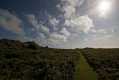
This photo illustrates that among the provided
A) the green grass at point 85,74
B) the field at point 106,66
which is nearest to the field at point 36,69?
the green grass at point 85,74

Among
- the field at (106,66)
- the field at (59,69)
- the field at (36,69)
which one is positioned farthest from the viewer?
the field at (106,66)

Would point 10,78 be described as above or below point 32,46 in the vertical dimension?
below

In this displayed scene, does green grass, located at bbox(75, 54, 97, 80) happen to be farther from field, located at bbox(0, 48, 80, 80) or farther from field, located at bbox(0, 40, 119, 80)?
field, located at bbox(0, 48, 80, 80)

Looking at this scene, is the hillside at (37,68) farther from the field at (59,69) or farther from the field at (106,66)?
the field at (106,66)

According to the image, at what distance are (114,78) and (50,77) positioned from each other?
6602 mm

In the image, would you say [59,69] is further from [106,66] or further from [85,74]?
[106,66]

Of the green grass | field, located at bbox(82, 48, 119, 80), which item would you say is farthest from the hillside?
field, located at bbox(82, 48, 119, 80)

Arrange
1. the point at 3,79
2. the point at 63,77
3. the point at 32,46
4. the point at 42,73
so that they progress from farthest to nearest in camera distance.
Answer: the point at 32,46 < the point at 42,73 < the point at 63,77 < the point at 3,79

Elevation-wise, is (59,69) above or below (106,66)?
below

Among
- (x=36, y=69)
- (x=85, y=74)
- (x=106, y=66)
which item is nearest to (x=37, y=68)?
(x=36, y=69)

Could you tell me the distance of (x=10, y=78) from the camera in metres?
15.0

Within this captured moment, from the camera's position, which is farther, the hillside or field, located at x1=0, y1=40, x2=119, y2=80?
field, located at x1=0, y1=40, x2=119, y2=80

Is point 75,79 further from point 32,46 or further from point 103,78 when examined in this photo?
point 32,46

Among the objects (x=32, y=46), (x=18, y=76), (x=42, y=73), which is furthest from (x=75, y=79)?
(x=32, y=46)
